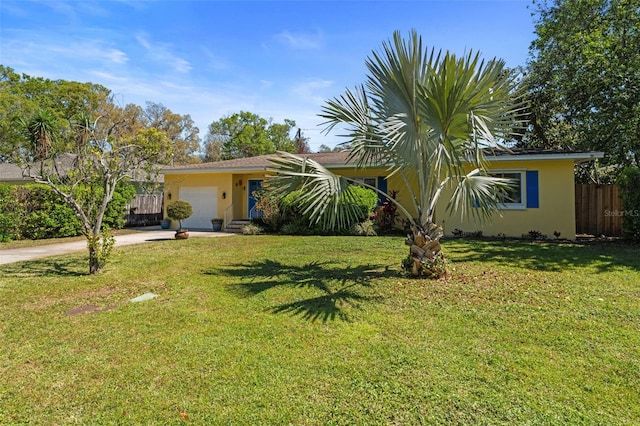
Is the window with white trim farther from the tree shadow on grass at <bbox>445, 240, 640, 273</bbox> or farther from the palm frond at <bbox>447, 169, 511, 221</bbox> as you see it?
the palm frond at <bbox>447, 169, 511, 221</bbox>

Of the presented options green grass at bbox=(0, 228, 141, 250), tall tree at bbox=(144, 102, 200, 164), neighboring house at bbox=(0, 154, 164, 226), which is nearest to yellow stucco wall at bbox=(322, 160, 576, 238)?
green grass at bbox=(0, 228, 141, 250)

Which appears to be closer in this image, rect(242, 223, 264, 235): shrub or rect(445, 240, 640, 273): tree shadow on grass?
rect(445, 240, 640, 273): tree shadow on grass

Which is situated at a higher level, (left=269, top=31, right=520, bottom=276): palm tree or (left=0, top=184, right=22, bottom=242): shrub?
(left=269, top=31, right=520, bottom=276): palm tree

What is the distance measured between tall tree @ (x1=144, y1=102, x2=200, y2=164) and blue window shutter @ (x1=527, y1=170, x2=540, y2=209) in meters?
33.6

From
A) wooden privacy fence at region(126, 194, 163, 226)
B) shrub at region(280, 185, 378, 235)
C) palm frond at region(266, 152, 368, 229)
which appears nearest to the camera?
palm frond at region(266, 152, 368, 229)

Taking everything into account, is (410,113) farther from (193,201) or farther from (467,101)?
(193,201)

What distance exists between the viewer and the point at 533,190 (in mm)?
12305

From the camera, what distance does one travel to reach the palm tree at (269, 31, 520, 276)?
542 cm

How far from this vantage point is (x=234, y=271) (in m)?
7.44

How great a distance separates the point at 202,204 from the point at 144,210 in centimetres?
456

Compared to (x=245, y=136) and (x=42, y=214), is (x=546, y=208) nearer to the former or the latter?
(x=42, y=214)

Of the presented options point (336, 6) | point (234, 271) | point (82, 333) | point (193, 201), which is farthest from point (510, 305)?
point (193, 201)

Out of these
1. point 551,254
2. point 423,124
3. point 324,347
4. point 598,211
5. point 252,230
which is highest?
point 423,124

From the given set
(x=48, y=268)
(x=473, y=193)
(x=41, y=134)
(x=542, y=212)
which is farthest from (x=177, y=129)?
(x=473, y=193)
